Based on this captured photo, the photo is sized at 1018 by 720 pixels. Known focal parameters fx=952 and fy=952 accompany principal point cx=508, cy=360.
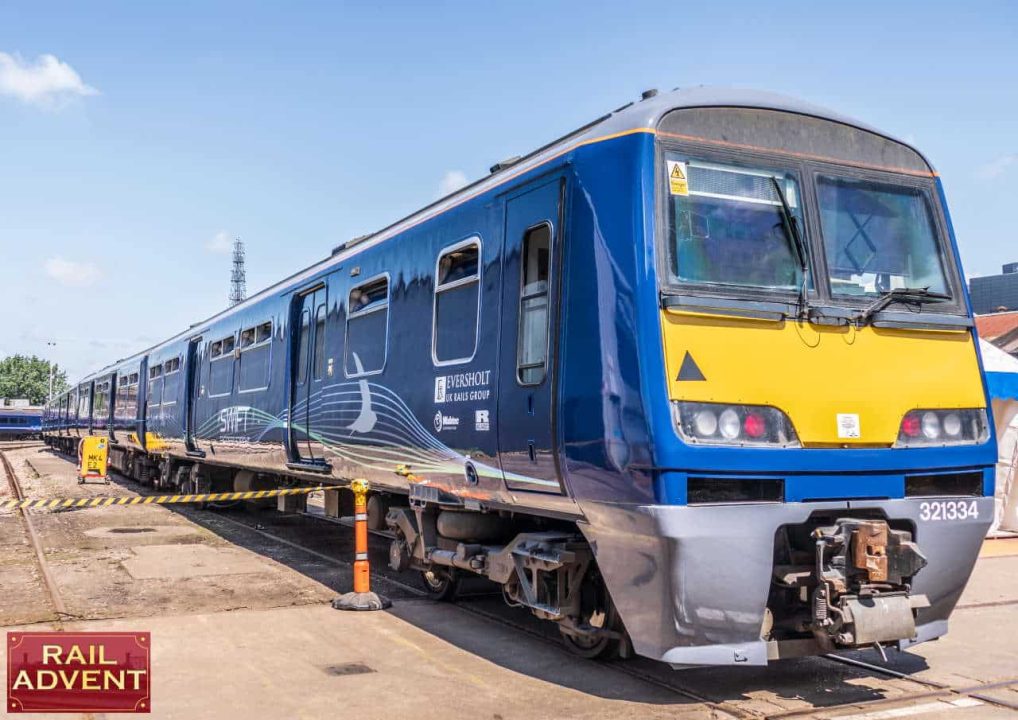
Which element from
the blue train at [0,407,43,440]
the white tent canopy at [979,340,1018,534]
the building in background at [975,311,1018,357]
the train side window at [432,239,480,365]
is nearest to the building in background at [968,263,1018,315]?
the building in background at [975,311,1018,357]

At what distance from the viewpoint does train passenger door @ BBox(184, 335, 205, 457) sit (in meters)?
16.8

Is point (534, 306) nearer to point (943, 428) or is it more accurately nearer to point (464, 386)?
point (464, 386)

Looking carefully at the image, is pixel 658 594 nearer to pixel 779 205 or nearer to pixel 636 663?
pixel 636 663

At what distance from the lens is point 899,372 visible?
5.57 metres

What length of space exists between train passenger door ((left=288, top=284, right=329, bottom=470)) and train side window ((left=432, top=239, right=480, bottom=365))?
3025 mm

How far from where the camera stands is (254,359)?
13.0 m

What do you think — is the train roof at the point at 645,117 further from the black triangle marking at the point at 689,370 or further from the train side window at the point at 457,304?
the black triangle marking at the point at 689,370

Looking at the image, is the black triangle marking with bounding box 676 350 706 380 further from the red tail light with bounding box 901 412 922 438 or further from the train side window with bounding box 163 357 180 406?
the train side window with bounding box 163 357 180 406

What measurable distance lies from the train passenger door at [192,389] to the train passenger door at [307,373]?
6.12 m

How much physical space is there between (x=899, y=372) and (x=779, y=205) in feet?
3.94

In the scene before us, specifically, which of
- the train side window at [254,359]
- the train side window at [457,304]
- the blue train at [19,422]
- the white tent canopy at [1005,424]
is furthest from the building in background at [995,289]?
the train side window at [457,304]

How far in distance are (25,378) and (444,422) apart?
131460 millimetres

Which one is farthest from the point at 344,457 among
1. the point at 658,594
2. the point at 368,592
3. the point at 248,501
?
the point at 248,501

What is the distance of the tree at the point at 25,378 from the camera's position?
120 m
